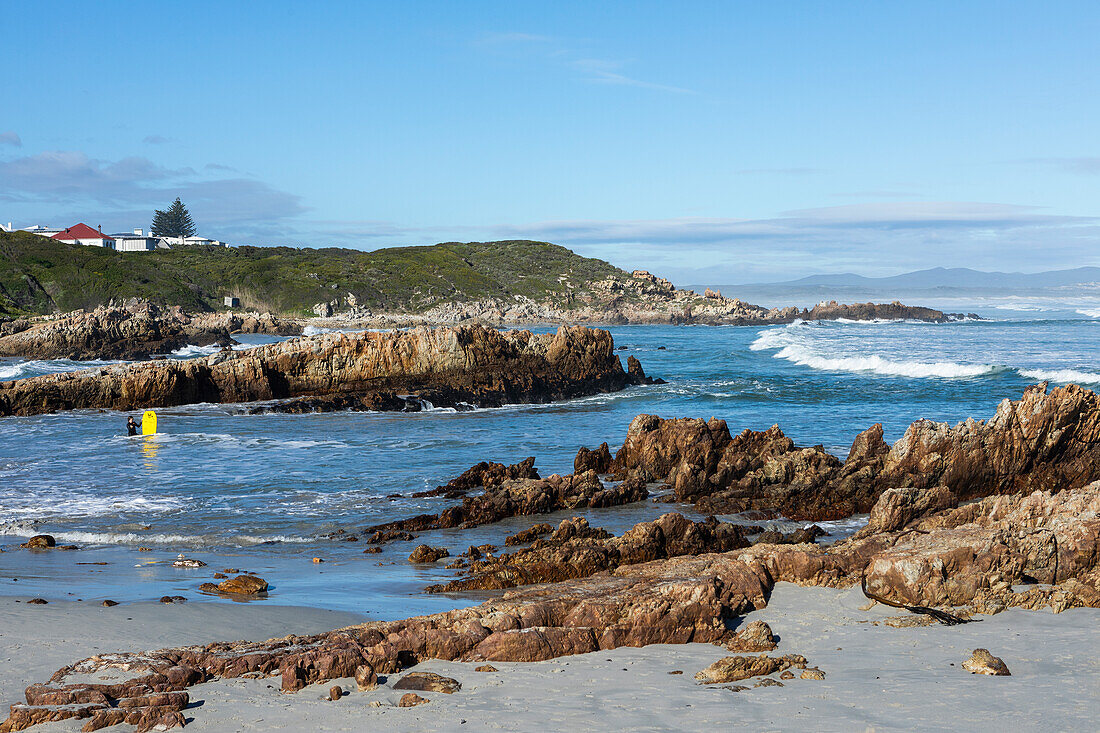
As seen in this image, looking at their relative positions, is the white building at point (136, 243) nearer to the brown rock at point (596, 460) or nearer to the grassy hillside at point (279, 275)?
the grassy hillside at point (279, 275)

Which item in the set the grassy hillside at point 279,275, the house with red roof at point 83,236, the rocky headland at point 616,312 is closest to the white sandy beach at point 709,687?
the grassy hillside at point 279,275

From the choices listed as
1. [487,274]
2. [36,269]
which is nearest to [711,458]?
[36,269]

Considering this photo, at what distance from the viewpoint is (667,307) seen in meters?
122

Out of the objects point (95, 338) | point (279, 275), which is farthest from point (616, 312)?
point (95, 338)

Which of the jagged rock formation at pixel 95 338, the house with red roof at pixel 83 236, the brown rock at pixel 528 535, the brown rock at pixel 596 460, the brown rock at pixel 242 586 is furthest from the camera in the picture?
the house with red roof at pixel 83 236

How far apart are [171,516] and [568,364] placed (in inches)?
876

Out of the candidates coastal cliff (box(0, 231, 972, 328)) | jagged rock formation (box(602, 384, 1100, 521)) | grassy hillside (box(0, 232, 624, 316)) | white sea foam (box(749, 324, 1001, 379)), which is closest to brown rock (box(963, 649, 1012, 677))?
jagged rock formation (box(602, 384, 1100, 521))

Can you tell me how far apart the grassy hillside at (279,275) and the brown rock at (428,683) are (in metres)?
82.6

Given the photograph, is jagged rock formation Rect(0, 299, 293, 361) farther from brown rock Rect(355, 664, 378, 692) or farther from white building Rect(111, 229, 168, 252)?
white building Rect(111, 229, 168, 252)

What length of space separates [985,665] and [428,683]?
4.16m

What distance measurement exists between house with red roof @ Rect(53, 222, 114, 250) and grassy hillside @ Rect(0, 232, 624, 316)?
38.6ft

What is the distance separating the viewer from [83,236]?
5143 inches

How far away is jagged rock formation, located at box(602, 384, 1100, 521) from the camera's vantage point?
14.7 meters

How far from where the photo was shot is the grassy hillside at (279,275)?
320ft
